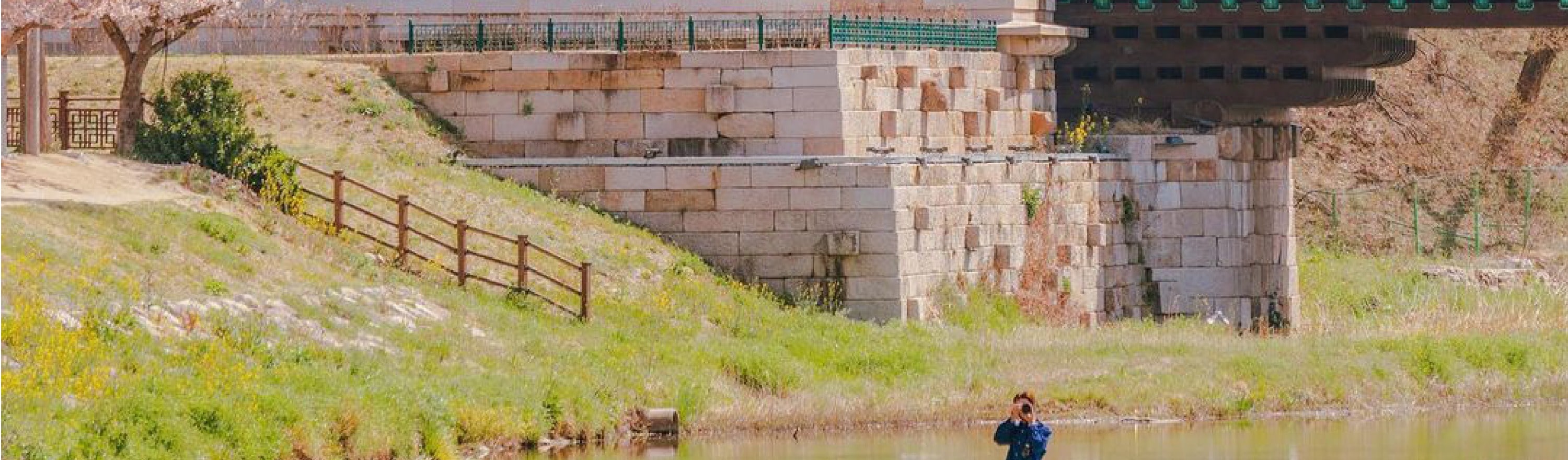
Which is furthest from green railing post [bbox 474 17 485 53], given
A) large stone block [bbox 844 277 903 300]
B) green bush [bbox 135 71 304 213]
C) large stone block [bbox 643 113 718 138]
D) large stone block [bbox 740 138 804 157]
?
large stone block [bbox 844 277 903 300]

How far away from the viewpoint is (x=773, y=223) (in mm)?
46062

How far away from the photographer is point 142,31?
146ft

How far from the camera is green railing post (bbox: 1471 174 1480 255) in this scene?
69.6m

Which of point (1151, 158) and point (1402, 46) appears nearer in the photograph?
point (1151, 158)

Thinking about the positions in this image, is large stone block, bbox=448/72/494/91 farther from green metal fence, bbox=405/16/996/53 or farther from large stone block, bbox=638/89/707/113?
large stone block, bbox=638/89/707/113

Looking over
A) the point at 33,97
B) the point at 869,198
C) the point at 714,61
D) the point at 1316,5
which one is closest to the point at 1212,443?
the point at 869,198

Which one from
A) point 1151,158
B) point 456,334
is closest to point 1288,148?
point 1151,158

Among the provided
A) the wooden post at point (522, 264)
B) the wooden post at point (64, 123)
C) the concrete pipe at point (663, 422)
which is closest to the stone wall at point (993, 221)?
the wooden post at point (522, 264)

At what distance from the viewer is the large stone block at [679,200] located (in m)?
46.2

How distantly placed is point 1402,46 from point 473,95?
1753 centimetres

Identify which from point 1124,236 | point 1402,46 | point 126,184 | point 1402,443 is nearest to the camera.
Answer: point 1402,443

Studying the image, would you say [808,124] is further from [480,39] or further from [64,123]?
[64,123]

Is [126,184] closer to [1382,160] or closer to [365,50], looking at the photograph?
[365,50]

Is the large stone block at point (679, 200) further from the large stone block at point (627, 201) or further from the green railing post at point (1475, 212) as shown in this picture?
the green railing post at point (1475, 212)
